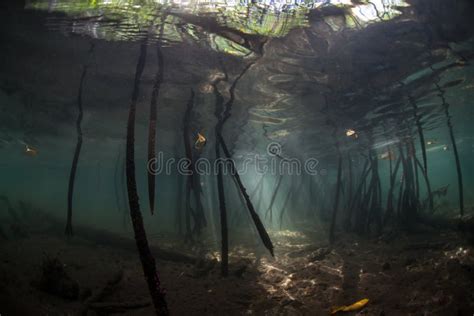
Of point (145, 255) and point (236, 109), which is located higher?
point (236, 109)

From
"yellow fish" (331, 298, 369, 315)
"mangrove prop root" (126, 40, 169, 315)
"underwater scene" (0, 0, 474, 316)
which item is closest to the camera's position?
"mangrove prop root" (126, 40, 169, 315)

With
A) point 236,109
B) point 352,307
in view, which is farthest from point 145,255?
point 236,109

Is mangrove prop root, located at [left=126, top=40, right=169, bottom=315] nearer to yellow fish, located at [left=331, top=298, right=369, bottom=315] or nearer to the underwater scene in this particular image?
the underwater scene

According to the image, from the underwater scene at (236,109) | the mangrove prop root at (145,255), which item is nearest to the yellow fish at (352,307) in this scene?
the underwater scene at (236,109)

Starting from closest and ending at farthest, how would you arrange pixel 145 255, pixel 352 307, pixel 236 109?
pixel 145 255 < pixel 352 307 < pixel 236 109

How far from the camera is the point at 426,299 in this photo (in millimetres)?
5090

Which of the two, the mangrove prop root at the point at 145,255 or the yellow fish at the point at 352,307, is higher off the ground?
the mangrove prop root at the point at 145,255

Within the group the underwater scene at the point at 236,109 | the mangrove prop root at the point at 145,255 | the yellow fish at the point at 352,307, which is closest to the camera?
the mangrove prop root at the point at 145,255

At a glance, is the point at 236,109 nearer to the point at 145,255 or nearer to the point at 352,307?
the point at 352,307

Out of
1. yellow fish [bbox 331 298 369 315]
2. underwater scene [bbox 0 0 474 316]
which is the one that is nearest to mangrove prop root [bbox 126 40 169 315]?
underwater scene [bbox 0 0 474 316]

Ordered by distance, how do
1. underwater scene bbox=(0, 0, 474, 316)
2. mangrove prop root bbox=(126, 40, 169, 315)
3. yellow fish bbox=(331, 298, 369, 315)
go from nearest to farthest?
1. mangrove prop root bbox=(126, 40, 169, 315)
2. yellow fish bbox=(331, 298, 369, 315)
3. underwater scene bbox=(0, 0, 474, 316)

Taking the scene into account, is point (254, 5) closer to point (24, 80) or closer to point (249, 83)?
point (249, 83)

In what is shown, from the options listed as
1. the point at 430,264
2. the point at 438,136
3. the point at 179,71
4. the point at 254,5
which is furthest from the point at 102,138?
the point at 438,136

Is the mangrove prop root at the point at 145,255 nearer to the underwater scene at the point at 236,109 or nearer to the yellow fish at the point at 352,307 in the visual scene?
the underwater scene at the point at 236,109
